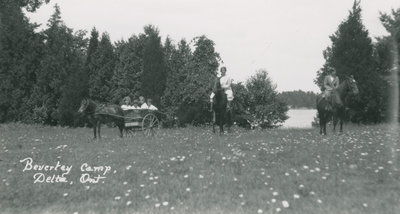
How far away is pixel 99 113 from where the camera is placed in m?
21.8

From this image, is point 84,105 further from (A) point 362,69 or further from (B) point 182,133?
(A) point 362,69

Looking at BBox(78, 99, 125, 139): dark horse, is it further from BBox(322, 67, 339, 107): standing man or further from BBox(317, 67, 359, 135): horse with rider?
BBox(322, 67, 339, 107): standing man

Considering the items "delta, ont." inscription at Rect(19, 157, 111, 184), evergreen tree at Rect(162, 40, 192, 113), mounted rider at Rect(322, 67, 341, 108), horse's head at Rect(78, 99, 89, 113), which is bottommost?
"delta, ont." inscription at Rect(19, 157, 111, 184)

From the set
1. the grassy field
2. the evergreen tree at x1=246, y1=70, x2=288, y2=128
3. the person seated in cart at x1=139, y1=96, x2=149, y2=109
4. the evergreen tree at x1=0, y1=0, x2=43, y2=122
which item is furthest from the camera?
the evergreen tree at x1=246, y1=70, x2=288, y2=128

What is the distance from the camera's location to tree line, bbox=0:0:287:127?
4353cm

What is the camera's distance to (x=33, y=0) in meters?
49.9

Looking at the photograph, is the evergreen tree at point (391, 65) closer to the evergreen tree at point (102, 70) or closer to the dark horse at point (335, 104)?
the dark horse at point (335, 104)

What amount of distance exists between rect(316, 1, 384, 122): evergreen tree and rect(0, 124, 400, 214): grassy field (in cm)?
2271

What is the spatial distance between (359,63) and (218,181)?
2992 cm

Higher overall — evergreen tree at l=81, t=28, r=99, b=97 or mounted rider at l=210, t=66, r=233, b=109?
evergreen tree at l=81, t=28, r=99, b=97

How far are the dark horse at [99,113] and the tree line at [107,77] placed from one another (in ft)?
67.1

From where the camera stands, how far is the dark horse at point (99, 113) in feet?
70.6

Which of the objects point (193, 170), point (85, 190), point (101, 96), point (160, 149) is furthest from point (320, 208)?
point (101, 96)

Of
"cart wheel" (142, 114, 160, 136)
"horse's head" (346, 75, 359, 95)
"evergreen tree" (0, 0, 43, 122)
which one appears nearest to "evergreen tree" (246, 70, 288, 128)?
"evergreen tree" (0, 0, 43, 122)
